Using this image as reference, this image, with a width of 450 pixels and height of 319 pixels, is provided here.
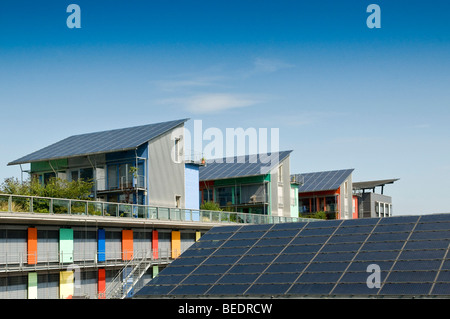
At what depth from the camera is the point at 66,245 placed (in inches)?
1513

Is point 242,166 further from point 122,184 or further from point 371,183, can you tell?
point 371,183

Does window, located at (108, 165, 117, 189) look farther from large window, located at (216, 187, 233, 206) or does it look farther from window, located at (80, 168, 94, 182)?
large window, located at (216, 187, 233, 206)

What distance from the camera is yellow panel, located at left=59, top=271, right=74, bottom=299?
37.8m

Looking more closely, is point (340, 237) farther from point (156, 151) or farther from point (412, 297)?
point (156, 151)

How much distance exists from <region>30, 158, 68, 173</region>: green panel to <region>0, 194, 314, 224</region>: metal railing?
16041mm

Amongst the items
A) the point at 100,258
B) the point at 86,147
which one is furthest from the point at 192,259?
the point at 86,147

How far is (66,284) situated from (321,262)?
2292 cm

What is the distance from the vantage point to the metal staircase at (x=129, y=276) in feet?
134

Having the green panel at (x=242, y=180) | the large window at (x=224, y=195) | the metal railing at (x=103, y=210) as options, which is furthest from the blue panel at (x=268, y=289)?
the large window at (x=224, y=195)

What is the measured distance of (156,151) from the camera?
56562 mm

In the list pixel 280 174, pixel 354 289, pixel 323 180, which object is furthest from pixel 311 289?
pixel 323 180

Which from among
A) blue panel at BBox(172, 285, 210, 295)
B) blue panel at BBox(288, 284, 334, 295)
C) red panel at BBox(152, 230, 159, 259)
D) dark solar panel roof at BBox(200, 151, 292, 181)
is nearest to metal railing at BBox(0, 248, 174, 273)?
red panel at BBox(152, 230, 159, 259)

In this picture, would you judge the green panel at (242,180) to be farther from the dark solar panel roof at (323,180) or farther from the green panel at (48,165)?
the green panel at (48,165)
